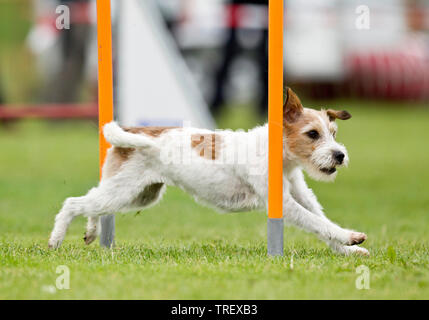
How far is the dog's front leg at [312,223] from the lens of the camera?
481 centimetres

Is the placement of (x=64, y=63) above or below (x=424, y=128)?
above

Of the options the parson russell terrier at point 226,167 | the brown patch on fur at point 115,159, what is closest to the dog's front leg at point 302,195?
the parson russell terrier at point 226,167

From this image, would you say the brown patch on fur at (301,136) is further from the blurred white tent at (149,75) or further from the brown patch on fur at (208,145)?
the blurred white tent at (149,75)

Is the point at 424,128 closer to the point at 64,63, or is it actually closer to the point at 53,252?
the point at 64,63

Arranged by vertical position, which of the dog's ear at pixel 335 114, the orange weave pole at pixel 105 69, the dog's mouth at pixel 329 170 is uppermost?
the orange weave pole at pixel 105 69

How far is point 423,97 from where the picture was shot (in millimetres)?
22438

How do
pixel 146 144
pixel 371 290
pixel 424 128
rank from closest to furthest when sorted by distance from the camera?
pixel 371 290 → pixel 146 144 → pixel 424 128

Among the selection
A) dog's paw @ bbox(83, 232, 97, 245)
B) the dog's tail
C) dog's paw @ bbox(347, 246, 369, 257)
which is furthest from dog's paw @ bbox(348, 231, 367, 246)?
dog's paw @ bbox(83, 232, 97, 245)

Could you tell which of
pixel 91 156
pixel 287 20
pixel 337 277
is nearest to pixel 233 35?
pixel 287 20

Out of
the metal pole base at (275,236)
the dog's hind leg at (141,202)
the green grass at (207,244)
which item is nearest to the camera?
the green grass at (207,244)

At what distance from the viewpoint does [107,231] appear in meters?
5.54

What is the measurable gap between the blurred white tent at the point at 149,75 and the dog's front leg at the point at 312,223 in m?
5.19

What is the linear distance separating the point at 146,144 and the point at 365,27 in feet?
5.63
